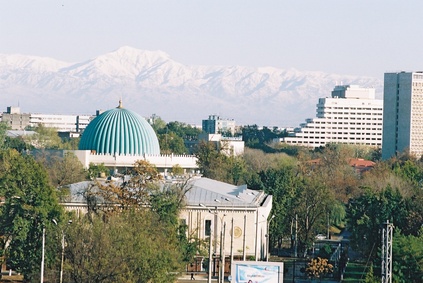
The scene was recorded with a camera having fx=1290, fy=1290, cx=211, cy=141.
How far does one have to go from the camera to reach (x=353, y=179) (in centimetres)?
12100

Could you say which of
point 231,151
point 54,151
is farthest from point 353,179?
point 54,151

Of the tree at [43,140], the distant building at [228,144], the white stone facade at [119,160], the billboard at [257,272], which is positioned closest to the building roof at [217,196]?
the billboard at [257,272]

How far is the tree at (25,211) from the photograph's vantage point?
190ft

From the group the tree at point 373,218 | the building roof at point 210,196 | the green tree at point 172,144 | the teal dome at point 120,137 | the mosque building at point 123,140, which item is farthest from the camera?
the green tree at point 172,144

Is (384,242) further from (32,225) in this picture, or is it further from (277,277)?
(32,225)

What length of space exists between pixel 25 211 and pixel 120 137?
46.5 meters

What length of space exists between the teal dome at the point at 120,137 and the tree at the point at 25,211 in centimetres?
4270

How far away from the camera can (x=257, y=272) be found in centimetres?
5316

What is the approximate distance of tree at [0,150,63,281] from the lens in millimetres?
57938

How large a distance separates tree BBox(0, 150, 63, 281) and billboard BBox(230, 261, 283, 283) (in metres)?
9.17

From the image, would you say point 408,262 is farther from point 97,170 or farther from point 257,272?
point 97,170

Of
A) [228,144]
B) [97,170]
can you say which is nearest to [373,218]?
[97,170]

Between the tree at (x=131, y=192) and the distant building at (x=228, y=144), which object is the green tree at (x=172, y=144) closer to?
the distant building at (x=228, y=144)

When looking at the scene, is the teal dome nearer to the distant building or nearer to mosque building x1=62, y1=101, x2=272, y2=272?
the distant building
